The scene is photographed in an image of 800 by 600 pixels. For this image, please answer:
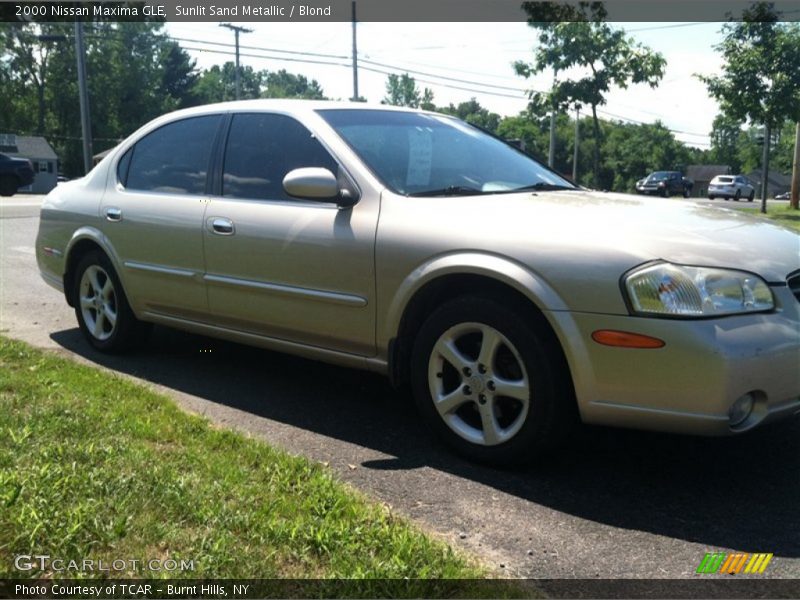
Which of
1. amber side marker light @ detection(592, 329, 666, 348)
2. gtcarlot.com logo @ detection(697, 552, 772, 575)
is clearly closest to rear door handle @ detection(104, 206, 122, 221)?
amber side marker light @ detection(592, 329, 666, 348)

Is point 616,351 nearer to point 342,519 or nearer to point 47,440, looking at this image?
point 342,519

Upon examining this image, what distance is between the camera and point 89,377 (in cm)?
473

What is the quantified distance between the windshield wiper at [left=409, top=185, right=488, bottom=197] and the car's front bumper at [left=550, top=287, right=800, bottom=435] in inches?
41.9

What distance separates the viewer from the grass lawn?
257cm

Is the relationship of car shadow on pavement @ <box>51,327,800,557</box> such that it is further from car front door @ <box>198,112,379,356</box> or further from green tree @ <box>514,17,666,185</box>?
green tree @ <box>514,17,666,185</box>

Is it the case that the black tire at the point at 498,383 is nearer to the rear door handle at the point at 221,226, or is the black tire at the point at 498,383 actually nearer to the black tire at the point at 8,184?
the rear door handle at the point at 221,226

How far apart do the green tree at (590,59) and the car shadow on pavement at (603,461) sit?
21.2 meters

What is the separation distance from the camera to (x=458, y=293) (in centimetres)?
366

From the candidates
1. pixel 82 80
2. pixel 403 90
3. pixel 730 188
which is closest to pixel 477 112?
pixel 403 90

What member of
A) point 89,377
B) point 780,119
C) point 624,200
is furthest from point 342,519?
point 780,119

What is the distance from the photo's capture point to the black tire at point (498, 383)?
3.30m

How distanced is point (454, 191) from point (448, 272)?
70 centimetres

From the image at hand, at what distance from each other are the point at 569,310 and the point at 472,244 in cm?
53

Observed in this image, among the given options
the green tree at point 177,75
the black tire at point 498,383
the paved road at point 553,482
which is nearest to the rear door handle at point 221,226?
the paved road at point 553,482
